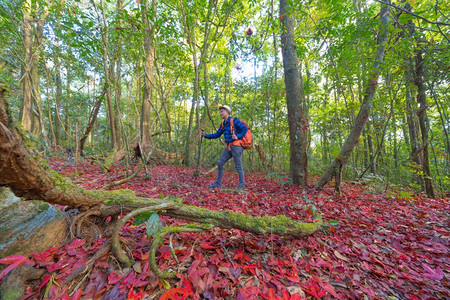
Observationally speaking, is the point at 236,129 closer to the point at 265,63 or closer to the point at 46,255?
the point at 46,255

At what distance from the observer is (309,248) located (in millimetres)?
1882

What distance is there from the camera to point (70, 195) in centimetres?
147

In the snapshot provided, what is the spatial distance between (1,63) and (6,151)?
1137 centimetres

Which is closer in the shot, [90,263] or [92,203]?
[90,263]

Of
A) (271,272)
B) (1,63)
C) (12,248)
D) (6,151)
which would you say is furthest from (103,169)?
(1,63)

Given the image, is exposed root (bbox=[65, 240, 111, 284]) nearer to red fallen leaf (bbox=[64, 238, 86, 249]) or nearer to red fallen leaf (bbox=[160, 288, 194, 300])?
red fallen leaf (bbox=[64, 238, 86, 249])

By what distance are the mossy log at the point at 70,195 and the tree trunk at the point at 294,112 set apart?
2.33m

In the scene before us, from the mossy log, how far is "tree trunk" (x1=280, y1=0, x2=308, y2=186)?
2.33 metres

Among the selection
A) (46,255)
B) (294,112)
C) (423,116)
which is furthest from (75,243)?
(423,116)

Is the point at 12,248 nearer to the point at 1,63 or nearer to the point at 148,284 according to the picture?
the point at 148,284

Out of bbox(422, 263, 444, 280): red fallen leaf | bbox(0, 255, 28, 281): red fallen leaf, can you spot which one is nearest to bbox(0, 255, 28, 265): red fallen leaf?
bbox(0, 255, 28, 281): red fallen leaf

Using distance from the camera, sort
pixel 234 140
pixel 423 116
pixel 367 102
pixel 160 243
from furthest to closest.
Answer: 1. pixel 234 140
2. pixel 423 116
3. pixel 367 102
4. pixel 160 243

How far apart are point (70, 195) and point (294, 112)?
Result: 469 cm

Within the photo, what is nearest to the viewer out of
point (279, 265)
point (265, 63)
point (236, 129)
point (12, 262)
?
point (12, 262)
